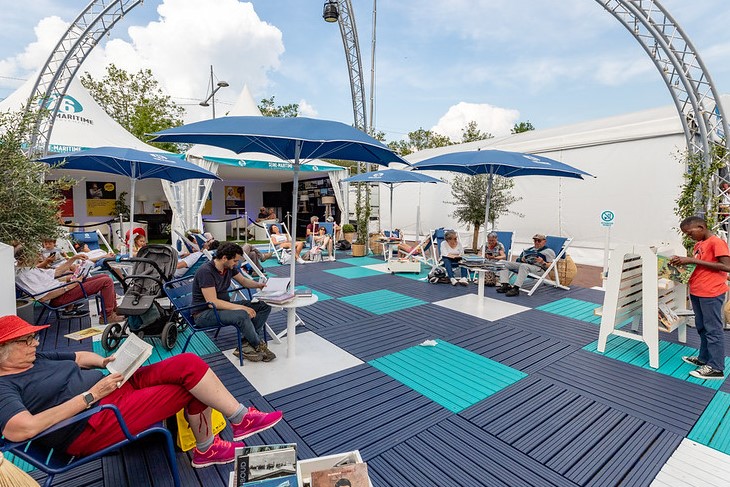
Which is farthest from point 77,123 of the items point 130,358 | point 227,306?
point 130,358

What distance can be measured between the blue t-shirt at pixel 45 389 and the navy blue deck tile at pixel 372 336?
7.81 ft

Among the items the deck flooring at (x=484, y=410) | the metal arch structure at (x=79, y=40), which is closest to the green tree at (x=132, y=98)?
the metal arch structure at (x=79, y=40)

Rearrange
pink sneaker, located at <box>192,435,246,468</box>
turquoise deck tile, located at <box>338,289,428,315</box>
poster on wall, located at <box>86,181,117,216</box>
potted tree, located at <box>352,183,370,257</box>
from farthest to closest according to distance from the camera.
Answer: poster on wall, located at <box>86,181,117,216</box>
potted tree, located at <box>352,183,370,257</box>
turquoise deck tile, located at <box>338,289,428,315</box>
pink sneaker, located at <box>192,435,246,468</box>

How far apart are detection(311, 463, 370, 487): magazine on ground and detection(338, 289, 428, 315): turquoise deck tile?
357 cm

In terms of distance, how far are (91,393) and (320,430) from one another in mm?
1387

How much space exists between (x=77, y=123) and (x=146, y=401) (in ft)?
40.2

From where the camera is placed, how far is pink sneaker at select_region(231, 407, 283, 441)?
2.29 meters

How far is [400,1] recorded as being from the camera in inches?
488

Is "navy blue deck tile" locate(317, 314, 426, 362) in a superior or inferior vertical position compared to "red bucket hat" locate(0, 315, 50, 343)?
inferior

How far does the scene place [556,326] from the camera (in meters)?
4.86

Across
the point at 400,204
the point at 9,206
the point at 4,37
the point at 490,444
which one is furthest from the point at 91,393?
the point at 400,204

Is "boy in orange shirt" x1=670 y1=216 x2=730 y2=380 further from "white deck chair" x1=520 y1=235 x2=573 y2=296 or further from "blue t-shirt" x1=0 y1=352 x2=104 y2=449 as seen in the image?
"blue t-shirt" x1=0 y1=352 x2=104 y2=449

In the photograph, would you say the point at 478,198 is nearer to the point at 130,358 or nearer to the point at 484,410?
the point at 484,410

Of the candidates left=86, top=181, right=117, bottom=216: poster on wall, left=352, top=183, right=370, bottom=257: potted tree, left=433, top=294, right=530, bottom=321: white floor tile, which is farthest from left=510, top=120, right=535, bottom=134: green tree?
left=433, top=294, right=530, bottom=321: white floor tile
